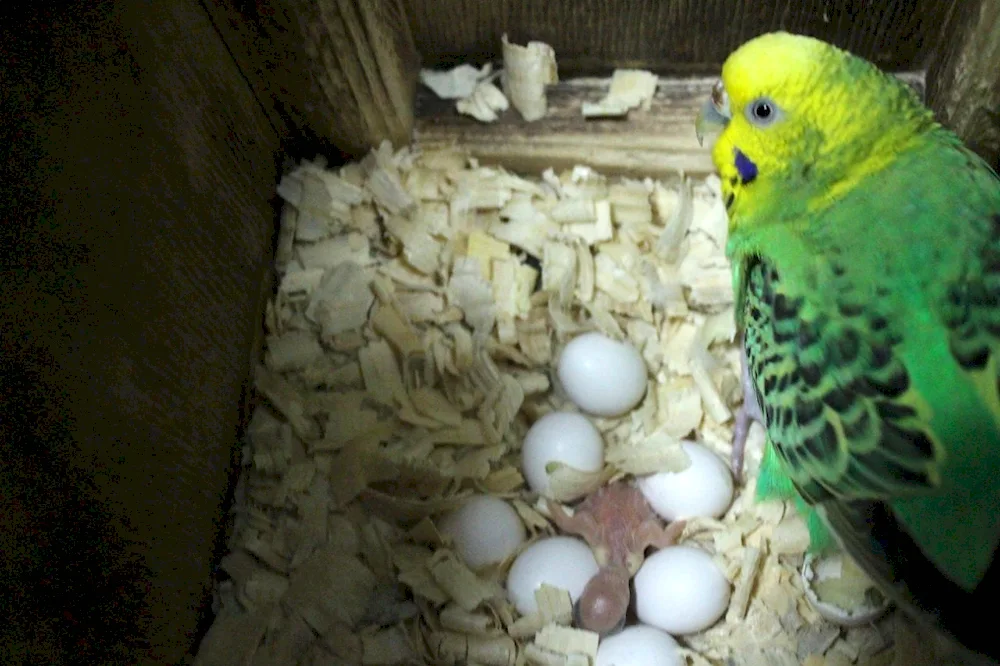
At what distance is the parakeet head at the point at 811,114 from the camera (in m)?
0.89

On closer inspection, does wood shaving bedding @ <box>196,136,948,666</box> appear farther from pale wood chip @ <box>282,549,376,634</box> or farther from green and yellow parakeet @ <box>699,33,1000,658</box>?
green and yellow parakeet @ <box>699,33,1000,658</box>

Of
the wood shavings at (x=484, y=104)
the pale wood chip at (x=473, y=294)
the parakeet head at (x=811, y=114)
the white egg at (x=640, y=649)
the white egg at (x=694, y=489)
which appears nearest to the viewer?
the parakeet head at (x=811, y=114)

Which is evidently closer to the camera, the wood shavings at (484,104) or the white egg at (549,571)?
the white egg at (549,571)

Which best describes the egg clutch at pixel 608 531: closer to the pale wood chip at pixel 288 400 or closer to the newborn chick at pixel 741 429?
the newborn chick at pixel 741 429

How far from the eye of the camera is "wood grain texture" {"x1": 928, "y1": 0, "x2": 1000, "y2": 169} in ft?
3.51

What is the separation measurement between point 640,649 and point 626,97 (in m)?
0.83

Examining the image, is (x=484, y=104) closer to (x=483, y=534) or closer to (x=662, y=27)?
(x=662, y=27)

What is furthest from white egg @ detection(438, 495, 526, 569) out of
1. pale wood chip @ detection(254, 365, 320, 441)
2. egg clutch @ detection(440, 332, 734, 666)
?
pale wood chip @ detection(254, 365, 320, 441)

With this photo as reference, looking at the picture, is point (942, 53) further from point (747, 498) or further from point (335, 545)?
point (335, 545)

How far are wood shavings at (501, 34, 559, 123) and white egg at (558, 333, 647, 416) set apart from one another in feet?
1.35

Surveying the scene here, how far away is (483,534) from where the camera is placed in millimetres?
1138

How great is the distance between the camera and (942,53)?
1216 mm

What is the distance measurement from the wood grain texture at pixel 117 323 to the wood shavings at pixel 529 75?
41cm

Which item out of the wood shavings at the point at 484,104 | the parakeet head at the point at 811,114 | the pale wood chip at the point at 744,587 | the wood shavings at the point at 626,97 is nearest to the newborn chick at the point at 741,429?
the pale wood chip at the point at 744,587
